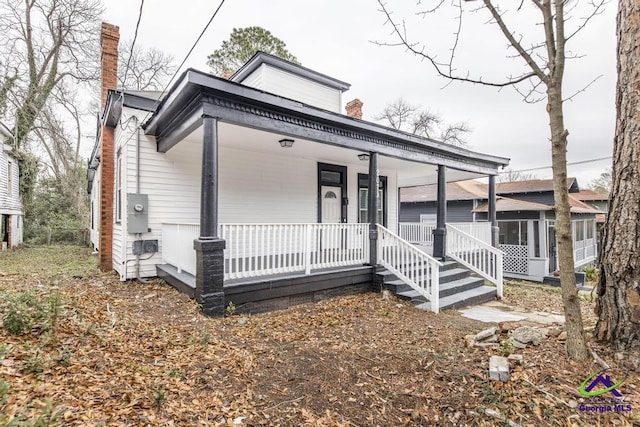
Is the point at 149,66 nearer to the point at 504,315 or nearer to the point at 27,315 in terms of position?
the point at 27,315

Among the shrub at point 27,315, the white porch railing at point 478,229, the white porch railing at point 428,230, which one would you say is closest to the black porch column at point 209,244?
the shrub at point 27,315

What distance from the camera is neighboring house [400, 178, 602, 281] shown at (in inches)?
502

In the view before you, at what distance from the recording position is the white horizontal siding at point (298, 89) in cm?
835

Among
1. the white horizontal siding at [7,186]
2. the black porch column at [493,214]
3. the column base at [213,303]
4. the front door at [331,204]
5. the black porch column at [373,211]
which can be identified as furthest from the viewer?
the white horizontal siding at [7,186]

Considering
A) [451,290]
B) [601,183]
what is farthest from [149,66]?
[601,183]

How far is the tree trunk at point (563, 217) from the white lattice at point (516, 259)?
39.8 feet

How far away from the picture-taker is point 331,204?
9.14m

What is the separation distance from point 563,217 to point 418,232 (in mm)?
8408

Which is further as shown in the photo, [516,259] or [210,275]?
[516,259]

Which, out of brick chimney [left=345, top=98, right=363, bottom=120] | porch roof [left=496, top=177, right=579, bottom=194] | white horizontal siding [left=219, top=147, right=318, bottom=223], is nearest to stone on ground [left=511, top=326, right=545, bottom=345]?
white horizontal siding [left=219, top=147, right=318, bottom=223]

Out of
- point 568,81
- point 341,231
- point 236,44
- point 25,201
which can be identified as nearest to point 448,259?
point 341,231

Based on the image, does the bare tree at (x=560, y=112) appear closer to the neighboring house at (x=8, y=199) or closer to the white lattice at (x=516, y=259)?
the white lattice at (x=516, y=259)

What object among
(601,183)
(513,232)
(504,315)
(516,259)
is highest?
(601,183)

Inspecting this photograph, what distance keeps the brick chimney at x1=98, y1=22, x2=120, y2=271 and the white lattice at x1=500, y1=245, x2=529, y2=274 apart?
14729 mm
